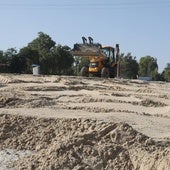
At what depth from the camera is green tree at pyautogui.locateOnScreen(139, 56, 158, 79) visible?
8740 cm

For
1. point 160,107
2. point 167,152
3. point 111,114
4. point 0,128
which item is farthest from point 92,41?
point 167,152

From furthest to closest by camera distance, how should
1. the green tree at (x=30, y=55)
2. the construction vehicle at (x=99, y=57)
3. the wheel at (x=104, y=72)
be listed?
the green tree at (x=30, y=55)
the wheel at (x=104, y=72)
the construction vehicle at (x=99, y=57)

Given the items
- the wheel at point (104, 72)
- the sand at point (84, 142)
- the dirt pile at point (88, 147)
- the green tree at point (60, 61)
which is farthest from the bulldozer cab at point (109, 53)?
the green tree at point (60, 61)

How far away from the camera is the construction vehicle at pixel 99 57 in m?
28.6

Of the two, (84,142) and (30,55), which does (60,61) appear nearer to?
(30,55)

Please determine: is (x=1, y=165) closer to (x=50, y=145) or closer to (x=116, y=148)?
(x=50, y=145)

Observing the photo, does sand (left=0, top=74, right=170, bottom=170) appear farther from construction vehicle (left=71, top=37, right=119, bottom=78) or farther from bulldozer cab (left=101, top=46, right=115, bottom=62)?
bulldozer cab (left=101, top=46, right=115, bottom=62)

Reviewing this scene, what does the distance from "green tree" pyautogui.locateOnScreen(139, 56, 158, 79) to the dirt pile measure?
3084 inches

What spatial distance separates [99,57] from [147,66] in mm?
61801

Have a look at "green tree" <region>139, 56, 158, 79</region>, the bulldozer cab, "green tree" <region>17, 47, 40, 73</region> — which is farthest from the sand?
"green tree" <region>139, 56, 158, 79</region>

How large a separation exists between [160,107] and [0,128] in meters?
5.81

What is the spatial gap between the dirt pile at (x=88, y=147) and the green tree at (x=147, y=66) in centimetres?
7835

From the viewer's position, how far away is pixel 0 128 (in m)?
8.71

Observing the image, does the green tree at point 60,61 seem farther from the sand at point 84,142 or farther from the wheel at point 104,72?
the sand at point 84,142
